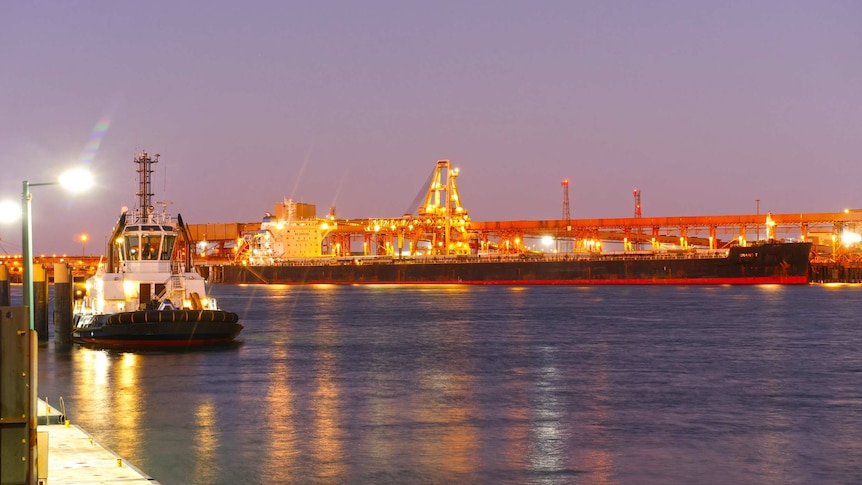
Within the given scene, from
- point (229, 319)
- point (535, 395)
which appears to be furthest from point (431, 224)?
point (535, 395)

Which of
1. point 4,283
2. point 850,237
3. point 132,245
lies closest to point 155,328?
point 132,245

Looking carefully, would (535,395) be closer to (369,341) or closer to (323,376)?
(323,376)

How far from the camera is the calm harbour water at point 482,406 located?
13.5m

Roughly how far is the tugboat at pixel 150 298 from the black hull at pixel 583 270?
7281 cm

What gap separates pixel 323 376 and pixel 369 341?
11.2 m

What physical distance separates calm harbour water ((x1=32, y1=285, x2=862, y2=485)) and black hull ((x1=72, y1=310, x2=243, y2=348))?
549 millimetres

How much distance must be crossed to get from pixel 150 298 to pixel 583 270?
247ft

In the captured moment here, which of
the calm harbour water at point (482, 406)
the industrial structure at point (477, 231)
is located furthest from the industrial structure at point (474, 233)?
the calm harbour water at point (482, 406)

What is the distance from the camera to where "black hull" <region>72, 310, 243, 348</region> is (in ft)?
96.5

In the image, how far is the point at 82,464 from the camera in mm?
10586

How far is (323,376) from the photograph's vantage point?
2475 centimetres

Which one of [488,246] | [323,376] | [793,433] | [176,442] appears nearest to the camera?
[176,442]

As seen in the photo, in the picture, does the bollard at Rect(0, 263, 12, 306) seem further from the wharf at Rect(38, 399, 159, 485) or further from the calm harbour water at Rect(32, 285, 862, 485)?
the wharf at Rect(38, 399, 159, 485)

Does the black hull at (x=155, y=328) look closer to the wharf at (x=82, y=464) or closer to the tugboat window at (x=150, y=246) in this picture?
the tugboat window at (x=150, y=246)
